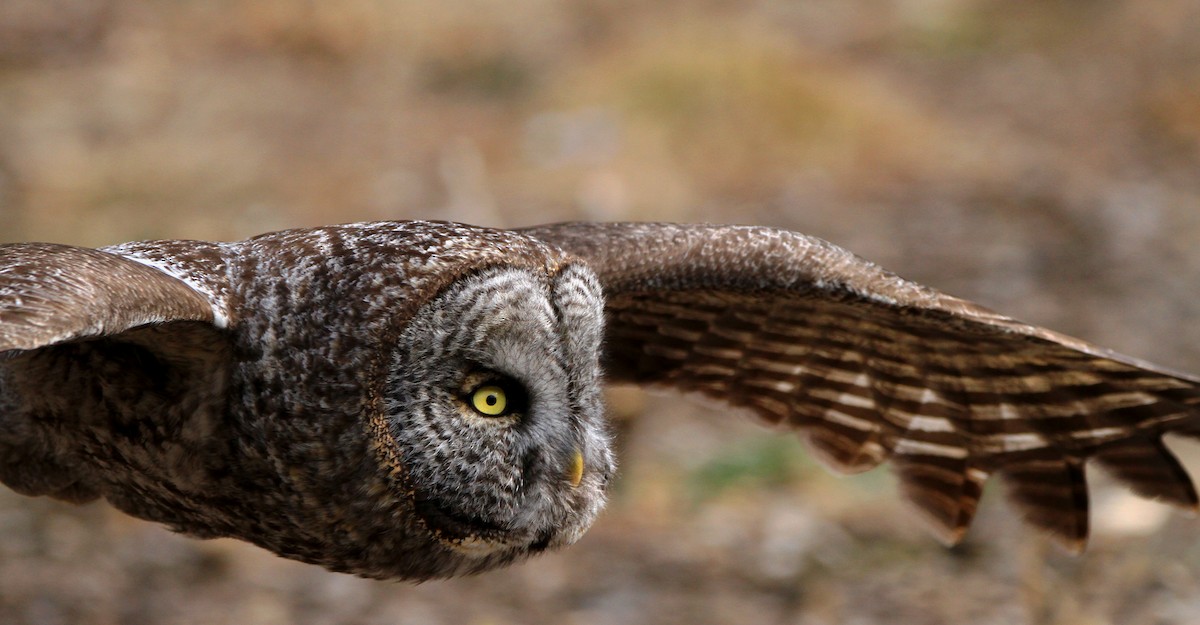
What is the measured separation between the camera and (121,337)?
12.0ft

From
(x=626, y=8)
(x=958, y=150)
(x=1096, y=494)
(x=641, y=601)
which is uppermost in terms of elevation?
(x=626, y=8)

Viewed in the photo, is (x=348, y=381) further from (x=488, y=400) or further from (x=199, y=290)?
(x=199, y=290)

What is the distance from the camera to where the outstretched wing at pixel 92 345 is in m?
Result: 3.07

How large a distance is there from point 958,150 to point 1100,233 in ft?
7.48

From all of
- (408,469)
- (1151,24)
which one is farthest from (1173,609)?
(1151,24)

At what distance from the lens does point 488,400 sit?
12.0ft

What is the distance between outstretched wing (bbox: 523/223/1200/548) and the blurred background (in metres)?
0.77

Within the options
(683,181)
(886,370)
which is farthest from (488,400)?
(683,181)

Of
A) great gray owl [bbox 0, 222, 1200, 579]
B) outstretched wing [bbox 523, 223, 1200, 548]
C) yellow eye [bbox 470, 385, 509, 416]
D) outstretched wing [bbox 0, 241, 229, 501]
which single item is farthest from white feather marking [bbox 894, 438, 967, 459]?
outstretched wing [bbox 0, 241, 229, 501]

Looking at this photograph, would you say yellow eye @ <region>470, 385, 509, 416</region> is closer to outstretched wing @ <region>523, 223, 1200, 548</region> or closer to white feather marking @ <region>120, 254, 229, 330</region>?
white feather marking @ <region>120, 254, 229, 330</region>

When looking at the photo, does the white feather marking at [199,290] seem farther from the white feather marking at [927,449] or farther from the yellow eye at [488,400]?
the white feather marking at [927,449]

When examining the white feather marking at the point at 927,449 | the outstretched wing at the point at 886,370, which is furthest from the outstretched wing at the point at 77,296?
the white feather marking at the point at 927,449

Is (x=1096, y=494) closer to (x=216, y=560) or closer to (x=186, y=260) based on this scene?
(x=216, y=560)

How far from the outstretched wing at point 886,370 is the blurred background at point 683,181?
77cm
